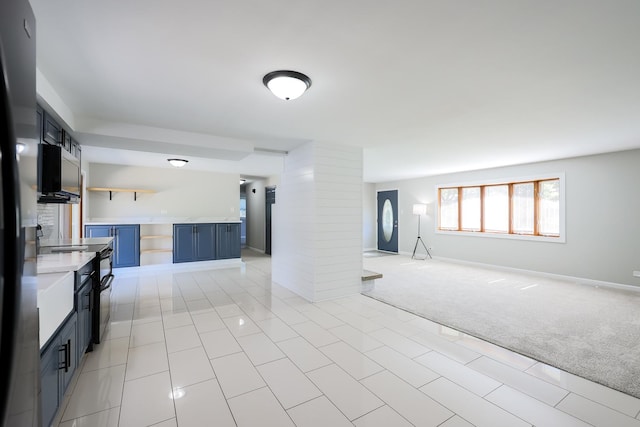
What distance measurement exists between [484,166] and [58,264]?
7.18 meters

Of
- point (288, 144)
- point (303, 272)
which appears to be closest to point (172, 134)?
point (288, 144)

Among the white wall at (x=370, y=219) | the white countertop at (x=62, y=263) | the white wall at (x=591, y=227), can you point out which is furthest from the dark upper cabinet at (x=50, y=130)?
the white wall at (x=370, y=219)

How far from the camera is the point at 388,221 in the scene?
940cm

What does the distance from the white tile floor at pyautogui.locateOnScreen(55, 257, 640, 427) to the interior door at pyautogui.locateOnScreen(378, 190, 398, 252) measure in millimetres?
5743

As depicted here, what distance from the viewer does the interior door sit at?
9.13 meters

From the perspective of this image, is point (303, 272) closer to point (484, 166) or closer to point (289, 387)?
point (289, 387)

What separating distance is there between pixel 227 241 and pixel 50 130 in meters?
4.57

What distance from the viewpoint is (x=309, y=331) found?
3.14m

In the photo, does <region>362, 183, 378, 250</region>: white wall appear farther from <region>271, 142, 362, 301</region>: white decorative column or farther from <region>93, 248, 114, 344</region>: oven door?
<region>93, 248, 114, 344</region>: oven door

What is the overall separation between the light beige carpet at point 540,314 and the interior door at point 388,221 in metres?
3.08

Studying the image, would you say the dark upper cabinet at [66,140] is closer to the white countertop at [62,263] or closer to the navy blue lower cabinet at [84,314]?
the white countertop at [62,263]

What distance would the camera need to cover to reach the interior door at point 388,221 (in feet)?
30.0

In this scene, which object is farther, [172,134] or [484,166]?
[484,166]

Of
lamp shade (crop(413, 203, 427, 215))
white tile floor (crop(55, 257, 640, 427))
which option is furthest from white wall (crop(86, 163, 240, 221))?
lamp shade (crop(413, 203, 427, 215))
